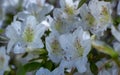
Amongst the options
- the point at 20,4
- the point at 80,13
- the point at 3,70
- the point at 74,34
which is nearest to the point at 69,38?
the point at 74,34

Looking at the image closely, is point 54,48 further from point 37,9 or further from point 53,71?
point 37,9

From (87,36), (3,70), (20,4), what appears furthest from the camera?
(20,4)

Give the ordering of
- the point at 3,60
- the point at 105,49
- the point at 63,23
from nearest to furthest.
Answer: the point at 105,49, the point at 63,23, the point at 3,60

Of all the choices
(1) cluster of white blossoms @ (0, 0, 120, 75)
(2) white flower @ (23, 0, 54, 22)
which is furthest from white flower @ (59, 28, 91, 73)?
(2) white flower @ (23, 0, 54, 22)

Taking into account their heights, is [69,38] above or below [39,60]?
above

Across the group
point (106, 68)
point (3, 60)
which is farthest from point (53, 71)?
point (3, 60)

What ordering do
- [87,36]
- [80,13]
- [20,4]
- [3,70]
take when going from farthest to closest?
[20,4]
[3,70]
[80,13]
[87,36]

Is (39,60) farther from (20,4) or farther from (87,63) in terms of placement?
(20,4)

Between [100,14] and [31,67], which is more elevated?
[100,14]
